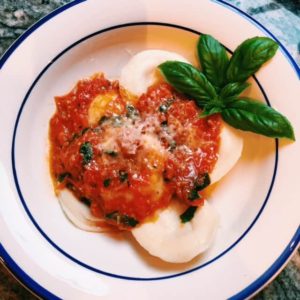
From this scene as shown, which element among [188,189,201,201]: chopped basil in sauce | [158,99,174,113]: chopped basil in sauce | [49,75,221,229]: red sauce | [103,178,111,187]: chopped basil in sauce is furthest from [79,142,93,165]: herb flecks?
[188,189,201,201]: chopped basil in sauce

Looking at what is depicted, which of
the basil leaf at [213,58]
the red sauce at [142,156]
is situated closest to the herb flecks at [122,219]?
the red sauce at [142,156]

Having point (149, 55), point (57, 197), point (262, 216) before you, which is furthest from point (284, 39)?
point (57, 197)

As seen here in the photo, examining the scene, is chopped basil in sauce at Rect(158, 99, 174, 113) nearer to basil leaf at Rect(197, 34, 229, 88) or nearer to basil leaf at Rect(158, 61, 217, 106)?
basil leaf at Rect(158, 61, 217, 106)

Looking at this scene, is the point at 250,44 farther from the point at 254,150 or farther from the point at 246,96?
the point at 254,150

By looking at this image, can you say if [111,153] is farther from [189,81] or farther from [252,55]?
[252,55]

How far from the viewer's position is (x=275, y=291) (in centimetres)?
280

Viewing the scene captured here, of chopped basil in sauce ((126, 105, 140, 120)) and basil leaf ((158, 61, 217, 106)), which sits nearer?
basil leaf ((158, 61, 217, 106))

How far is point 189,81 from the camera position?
2551 mm

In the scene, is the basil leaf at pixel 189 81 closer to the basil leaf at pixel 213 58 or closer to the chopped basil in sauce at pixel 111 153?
the basil leaf at pixel 213 58

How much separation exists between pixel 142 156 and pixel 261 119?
0.64 metres

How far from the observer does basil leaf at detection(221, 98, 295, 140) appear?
2455 mm

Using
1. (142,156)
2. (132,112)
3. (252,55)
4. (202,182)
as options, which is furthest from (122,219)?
(252,55)

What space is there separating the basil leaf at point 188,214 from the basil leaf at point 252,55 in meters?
0.74

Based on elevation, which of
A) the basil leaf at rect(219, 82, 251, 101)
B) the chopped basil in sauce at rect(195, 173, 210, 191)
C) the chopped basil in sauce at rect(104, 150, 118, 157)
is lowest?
the chopped basil in sauce at rect(195, 173, 210, 191)
